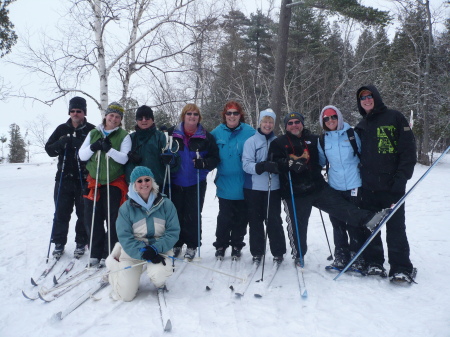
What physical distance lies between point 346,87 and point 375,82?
2.52 meters

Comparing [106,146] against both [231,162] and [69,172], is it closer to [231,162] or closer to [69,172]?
[69,172]

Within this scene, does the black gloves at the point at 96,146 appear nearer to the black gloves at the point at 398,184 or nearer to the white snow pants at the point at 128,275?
the white snow pants at the point at 128,275

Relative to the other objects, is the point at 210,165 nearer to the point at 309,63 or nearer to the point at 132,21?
the point at 132,21

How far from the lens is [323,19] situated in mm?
21969

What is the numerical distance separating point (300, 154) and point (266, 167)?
519 millimetres

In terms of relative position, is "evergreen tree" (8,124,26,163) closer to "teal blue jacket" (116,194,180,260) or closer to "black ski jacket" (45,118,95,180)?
"black ski jacket" (45,118,95,180)

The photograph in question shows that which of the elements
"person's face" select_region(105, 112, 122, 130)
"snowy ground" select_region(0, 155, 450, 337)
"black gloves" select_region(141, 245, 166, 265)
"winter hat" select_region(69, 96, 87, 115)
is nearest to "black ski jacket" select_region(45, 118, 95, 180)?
"winter hat" select_region(69, 96, 87, 115)

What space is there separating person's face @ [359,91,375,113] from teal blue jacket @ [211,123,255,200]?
1.39m

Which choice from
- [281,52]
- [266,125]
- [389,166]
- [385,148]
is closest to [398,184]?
[389,166]

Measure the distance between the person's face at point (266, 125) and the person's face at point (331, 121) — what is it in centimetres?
66

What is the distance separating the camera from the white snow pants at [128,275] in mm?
3172

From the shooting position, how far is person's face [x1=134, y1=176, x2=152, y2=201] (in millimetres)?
3307

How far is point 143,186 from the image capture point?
10.8 ft

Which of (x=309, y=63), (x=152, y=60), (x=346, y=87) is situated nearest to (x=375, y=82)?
(x=346, y=87)
